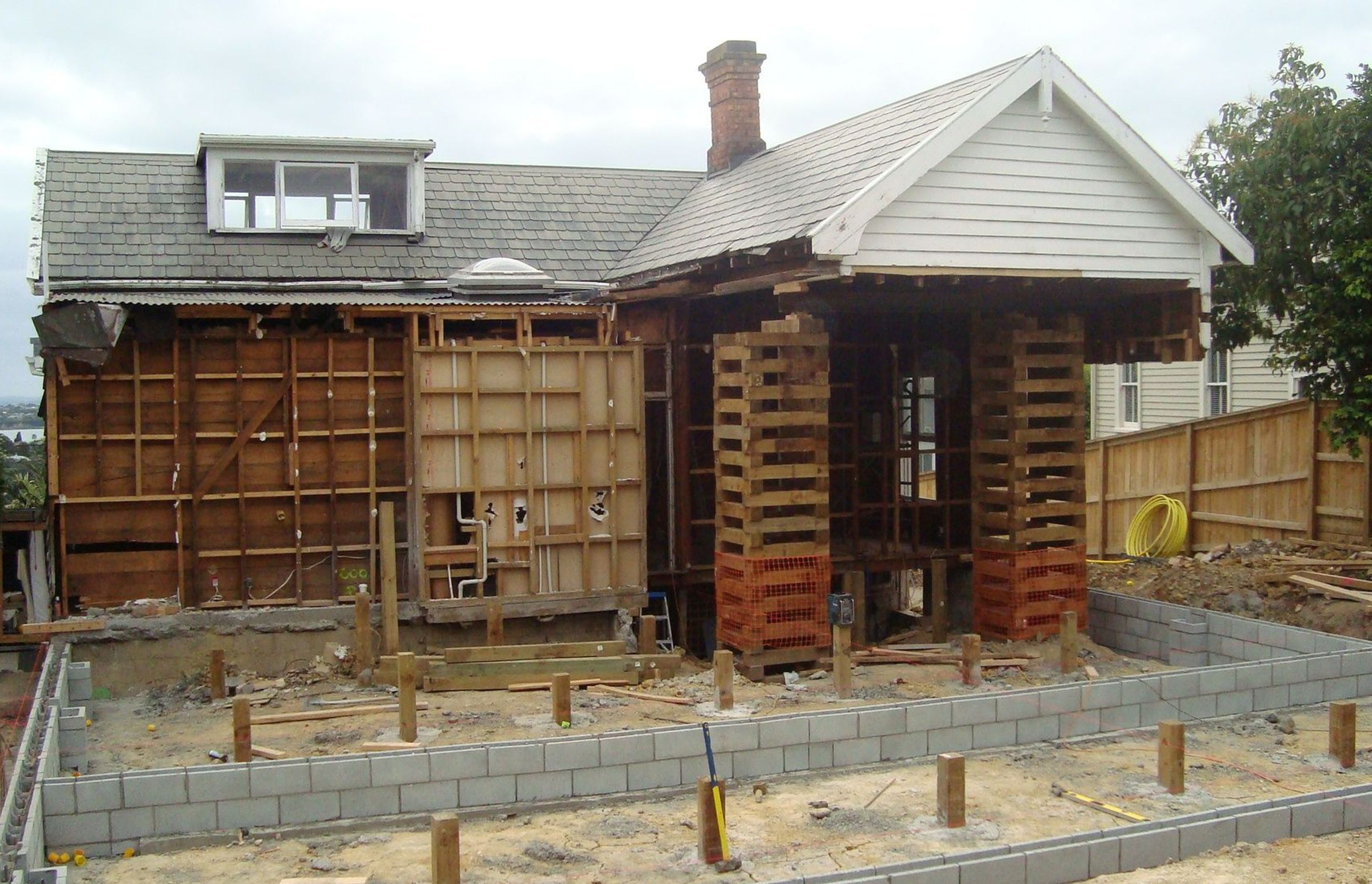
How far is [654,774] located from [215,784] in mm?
3089

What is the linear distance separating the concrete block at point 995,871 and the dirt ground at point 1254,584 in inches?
360

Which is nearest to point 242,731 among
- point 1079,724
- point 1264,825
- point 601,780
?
point 601,780

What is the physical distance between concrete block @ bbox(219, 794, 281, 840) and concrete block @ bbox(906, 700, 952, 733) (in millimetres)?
4690

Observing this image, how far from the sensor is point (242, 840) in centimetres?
887

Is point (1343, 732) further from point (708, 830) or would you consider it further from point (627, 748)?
point (627, 748)

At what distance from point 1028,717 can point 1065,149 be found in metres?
6.57

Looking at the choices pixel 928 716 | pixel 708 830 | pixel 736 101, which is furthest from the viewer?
pixel 736 101

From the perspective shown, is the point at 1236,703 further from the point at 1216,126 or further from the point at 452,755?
the point at 1216,126

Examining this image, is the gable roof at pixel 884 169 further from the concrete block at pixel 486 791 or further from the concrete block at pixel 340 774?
the concrete block at pixel 340 774

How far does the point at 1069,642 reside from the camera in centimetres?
1390

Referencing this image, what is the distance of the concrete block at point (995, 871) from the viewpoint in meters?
7.79

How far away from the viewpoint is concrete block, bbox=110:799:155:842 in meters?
8.71

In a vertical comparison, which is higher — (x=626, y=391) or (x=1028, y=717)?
(x=626, y=391)

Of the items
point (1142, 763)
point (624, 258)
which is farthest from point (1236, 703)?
point (624, 258)
